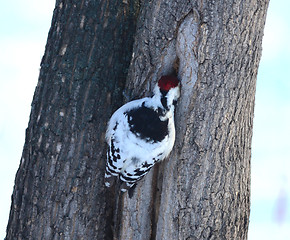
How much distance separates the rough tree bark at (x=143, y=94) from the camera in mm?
3045

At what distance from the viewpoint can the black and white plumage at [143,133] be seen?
118 inches

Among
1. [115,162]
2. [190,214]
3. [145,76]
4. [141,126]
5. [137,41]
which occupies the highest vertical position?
[137,41]

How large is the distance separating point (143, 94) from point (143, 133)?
276mm

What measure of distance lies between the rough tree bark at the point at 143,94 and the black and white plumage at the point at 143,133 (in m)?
0.11

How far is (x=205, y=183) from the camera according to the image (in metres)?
3.09

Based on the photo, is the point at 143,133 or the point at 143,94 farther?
the point at 143,94

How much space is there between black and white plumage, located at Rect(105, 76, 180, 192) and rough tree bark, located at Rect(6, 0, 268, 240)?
0.11 metres

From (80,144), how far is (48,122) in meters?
0.26

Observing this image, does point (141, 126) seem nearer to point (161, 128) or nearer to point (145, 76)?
point (161, 128)

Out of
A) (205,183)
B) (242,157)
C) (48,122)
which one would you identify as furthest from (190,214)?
(48,122)

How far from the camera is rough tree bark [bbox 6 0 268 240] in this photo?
304 cm

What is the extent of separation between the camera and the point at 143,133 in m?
3.01

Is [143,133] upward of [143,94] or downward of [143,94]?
downward

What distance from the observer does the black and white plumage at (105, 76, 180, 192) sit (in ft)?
9.83
